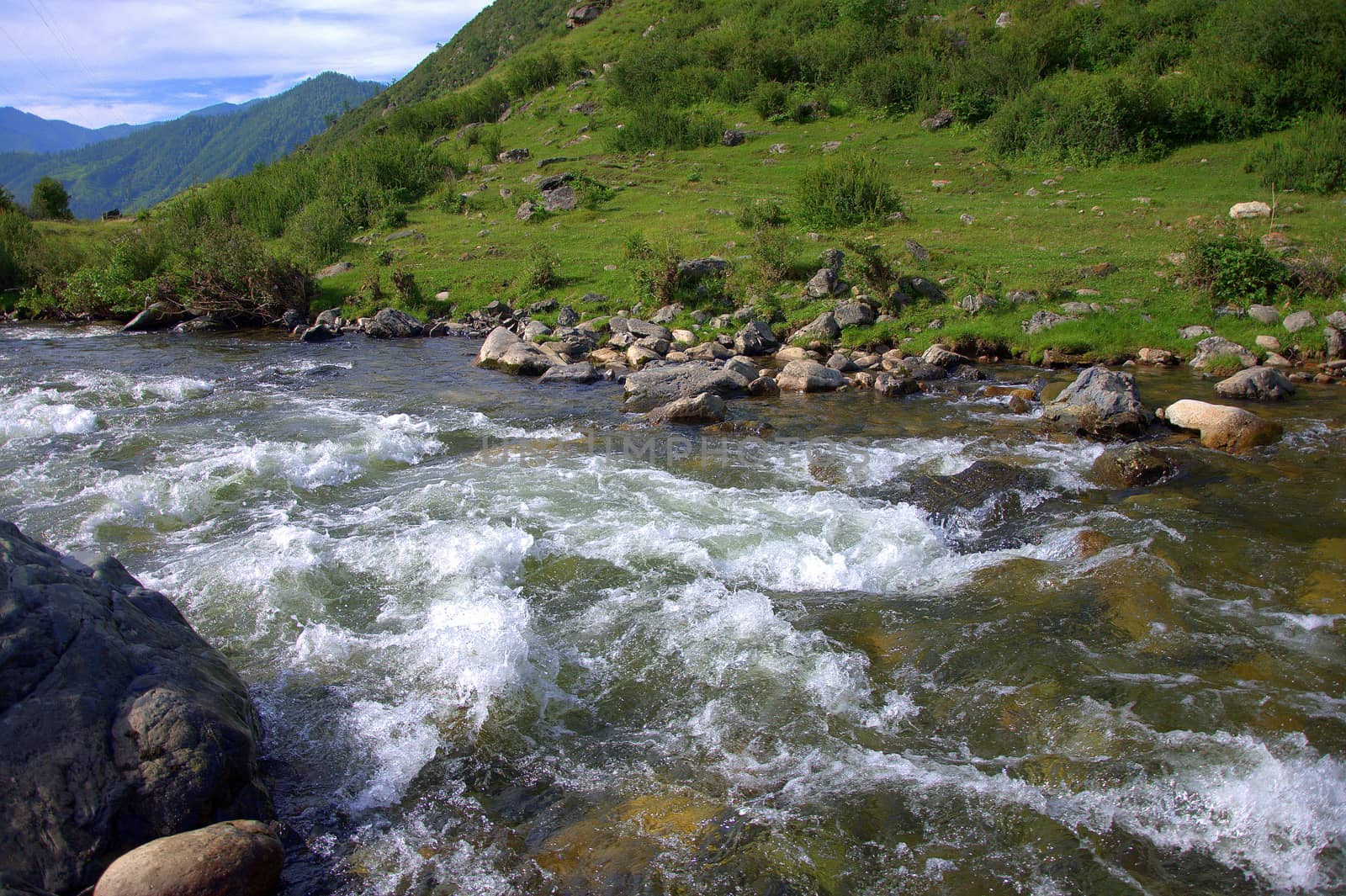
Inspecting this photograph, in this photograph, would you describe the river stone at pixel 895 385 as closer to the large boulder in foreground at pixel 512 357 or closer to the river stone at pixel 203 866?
the large boulder in foreground at pixel 512 357

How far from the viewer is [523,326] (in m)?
24.1

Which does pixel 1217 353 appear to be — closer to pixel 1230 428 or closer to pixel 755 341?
pixel 1230 428

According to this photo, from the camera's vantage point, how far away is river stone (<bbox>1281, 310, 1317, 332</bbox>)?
669 inches

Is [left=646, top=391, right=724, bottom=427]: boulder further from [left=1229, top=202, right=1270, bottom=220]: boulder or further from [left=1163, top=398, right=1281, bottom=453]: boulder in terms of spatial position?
[left=1229, top=202, right=1270, bottom=220]: boulder

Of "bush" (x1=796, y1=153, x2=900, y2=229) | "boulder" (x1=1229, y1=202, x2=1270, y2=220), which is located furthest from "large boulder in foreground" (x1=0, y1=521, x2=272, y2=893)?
"boulder" (x1=1229, y1=202, x2=1270, y2=220)

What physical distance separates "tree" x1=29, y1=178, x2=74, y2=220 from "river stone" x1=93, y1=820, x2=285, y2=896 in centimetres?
6765

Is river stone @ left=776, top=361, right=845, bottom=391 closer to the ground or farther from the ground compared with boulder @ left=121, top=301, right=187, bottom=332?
closer to the ground

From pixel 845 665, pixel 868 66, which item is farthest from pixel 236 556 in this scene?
pixel 868 66

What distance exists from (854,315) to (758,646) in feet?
46.9

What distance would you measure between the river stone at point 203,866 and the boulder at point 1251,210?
2772cm

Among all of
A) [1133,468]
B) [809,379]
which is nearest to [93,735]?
[1133,468]

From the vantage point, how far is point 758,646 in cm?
772

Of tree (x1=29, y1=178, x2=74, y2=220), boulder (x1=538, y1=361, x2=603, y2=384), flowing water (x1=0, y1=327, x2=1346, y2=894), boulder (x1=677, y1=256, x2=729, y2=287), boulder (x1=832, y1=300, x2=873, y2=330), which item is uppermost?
tree (x1=29, y1=178, x2=74, y2=220)

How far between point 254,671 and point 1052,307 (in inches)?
738
